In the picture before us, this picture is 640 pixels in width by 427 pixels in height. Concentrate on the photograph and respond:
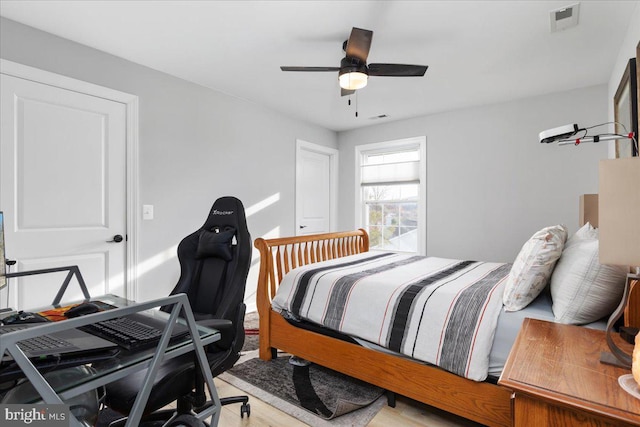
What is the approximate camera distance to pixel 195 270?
1964 mm

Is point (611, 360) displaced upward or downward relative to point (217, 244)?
downward

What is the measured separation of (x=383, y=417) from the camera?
6.15ft

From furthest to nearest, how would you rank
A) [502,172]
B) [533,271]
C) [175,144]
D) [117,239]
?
[502,172], [175,144], [117,239], [533,271]

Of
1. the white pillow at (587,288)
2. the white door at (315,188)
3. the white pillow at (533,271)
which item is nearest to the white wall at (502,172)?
the white door at (315,188)

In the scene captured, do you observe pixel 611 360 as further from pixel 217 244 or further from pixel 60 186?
pixel 60 186

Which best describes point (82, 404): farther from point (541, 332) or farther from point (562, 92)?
point (562, 92)

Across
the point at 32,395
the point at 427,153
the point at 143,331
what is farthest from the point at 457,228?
the point at 32,395

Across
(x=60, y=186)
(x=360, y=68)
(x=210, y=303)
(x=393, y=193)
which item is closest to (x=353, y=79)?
(x=360, y=68)

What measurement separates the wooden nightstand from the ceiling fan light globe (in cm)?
181

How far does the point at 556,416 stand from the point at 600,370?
0.86ft

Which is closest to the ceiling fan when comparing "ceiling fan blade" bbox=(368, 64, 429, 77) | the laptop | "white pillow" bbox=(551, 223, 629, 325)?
"ceiling fan blade" bbox=(368, 64, 429, 77)

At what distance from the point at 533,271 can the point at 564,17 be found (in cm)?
173

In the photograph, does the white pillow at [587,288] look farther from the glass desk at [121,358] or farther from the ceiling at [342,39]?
the ceiling at [342,39]

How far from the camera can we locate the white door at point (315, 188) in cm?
463
